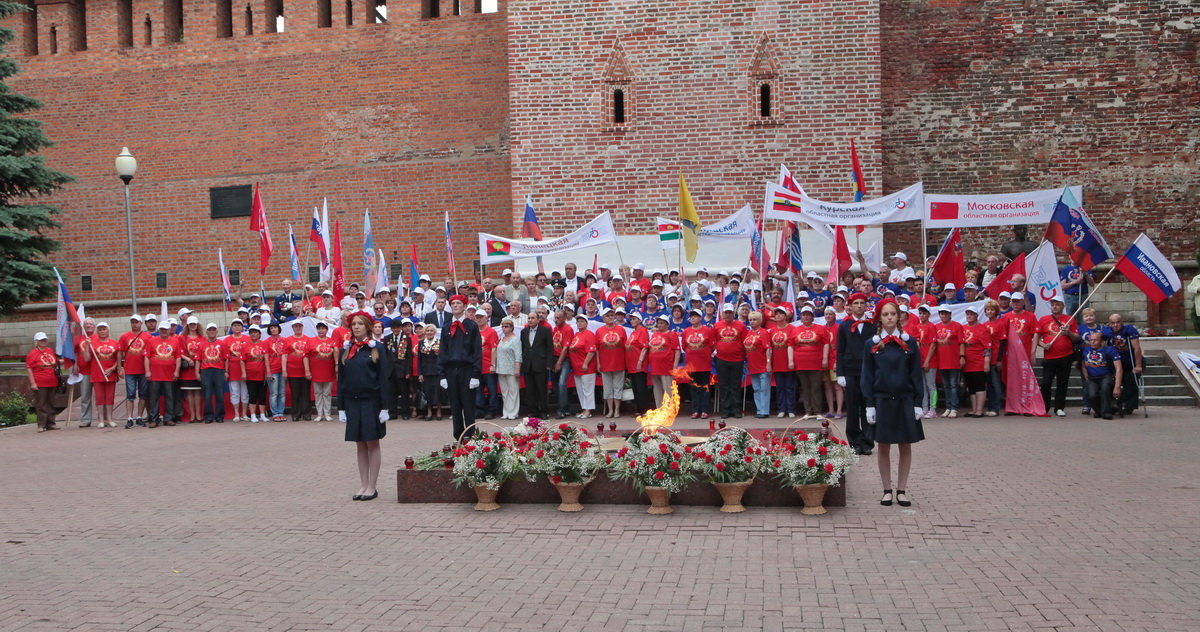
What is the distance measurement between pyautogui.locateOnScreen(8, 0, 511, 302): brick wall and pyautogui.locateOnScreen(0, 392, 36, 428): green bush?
25.8 feet

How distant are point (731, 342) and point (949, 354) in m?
3.10

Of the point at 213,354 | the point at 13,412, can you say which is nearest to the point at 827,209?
the point at 213,354

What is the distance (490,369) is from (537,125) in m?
7.41

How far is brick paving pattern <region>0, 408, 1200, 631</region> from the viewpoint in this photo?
6.14 meters

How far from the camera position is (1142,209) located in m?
23.1

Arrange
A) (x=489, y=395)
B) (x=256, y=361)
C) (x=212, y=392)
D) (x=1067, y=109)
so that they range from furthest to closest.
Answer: (x=1067, y=109) < (x=212, y=392) < (x=256, y=361) < (x=489, y=395)

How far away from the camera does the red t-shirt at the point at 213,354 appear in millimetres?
17312

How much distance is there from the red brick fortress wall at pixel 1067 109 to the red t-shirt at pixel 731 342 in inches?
339

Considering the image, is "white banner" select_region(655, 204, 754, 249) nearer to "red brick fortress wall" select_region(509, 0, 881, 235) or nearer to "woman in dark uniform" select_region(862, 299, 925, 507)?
"red brick fortress wall" select_region(509, 0, 881, 235)

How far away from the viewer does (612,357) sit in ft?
53.6

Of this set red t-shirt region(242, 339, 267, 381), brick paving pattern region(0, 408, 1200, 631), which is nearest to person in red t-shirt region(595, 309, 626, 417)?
brick paving pattern region(0, 408, 1200, 631)

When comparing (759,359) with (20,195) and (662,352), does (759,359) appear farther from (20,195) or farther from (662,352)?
(20,195)

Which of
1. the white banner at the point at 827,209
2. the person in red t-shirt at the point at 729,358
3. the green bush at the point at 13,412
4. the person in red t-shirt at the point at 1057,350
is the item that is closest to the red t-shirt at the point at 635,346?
the person in red t-shirt at the point at 729,358

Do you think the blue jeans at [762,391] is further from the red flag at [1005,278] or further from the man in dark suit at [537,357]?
the red flag at [1005,278]
